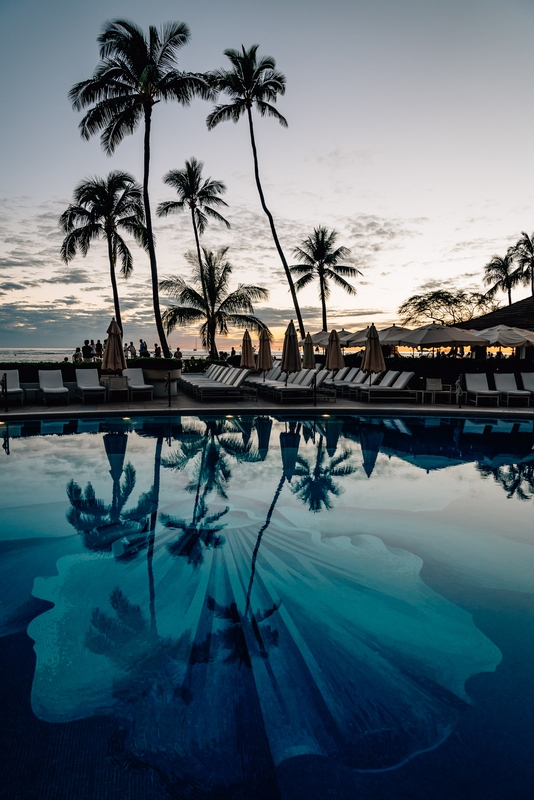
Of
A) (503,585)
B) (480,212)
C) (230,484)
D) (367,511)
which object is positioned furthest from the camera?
Result: (480,212)

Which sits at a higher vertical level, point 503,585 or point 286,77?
point 286,77

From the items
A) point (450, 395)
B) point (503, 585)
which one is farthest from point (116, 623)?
point (450, 395)

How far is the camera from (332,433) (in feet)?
37.8

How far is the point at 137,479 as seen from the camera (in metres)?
7.64

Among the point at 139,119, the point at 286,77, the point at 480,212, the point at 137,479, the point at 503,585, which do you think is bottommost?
the point at 503,585

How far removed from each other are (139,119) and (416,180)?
11836 millimetres

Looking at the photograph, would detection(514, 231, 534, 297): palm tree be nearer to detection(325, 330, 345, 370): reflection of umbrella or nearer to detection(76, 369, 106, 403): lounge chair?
detection(325, 330, 345, 370): reflection of umbrella

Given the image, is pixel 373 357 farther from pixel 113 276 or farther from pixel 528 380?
pixel 113 276

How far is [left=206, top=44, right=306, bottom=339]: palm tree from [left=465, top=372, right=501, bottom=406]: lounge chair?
573 inches

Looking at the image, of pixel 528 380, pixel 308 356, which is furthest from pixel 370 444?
pixel 308 356

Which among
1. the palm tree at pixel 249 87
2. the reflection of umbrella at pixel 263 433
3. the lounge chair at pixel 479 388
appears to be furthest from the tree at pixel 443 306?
the reflection of umbrella at pixel 263 433

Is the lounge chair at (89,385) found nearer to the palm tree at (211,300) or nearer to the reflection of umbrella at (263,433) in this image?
the reflection of umbrella at (263,433)

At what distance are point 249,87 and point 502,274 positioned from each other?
32.1 metres

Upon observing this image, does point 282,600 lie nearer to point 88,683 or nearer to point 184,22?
point 88,683
